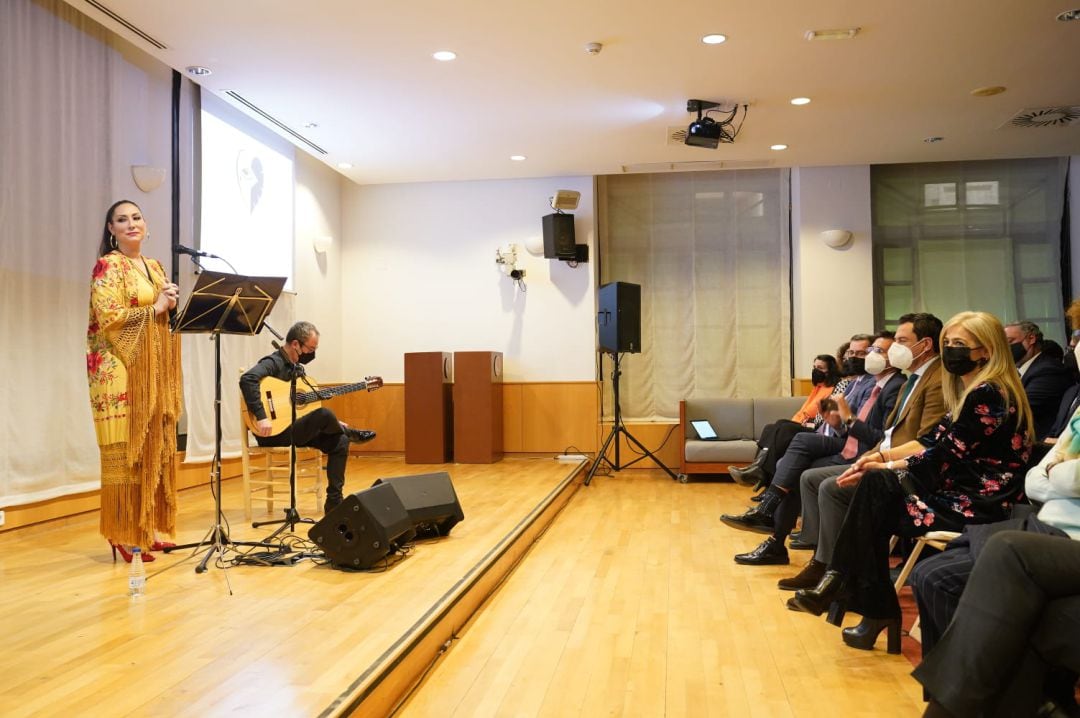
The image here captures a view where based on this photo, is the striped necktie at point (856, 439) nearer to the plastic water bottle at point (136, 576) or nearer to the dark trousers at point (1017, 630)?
the dark trousers at point (1017, 630)

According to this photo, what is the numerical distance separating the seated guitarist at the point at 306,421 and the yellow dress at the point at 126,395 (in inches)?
31.7

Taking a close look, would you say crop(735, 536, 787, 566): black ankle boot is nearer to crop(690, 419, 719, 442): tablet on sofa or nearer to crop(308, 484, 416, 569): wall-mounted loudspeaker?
crop(308, 484, 416, 569): wall-mounted loudspeaker

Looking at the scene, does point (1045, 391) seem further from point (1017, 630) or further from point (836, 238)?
point (836, 238)

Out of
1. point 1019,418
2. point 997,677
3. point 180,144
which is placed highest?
point 180,144

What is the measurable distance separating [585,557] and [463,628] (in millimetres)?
1335

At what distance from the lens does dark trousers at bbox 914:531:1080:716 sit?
1.78 metres

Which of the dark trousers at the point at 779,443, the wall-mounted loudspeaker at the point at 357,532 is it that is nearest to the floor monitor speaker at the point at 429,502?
the wall-mounted loudspeaker at the point at 357,532

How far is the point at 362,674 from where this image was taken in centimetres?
235

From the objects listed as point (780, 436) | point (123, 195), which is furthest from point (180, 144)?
point (780, 436)

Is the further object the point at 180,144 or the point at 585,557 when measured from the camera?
the point at 180,144

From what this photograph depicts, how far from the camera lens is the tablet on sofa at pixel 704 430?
7.46 m

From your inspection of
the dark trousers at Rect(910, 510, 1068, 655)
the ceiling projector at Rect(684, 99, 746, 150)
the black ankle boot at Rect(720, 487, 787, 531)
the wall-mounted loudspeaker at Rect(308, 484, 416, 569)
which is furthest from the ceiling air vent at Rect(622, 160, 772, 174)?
the dark trousers at Rect(910, 510, 1068, 655)

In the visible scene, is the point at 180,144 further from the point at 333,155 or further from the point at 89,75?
the point at 333,155

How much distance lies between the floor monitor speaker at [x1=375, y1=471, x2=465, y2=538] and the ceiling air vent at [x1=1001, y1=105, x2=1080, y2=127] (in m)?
5.27
